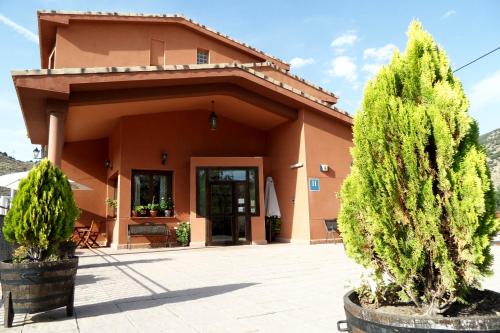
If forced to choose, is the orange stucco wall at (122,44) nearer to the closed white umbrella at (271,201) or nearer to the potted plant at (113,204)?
the potted plant at (113,204)

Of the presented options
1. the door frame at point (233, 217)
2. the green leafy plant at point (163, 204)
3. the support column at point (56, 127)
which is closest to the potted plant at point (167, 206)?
the green leafy plant at point (163, 204)

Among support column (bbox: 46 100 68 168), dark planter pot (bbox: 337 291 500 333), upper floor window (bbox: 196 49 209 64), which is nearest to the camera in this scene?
dark planter pot (bbox: 337 291 500 333)

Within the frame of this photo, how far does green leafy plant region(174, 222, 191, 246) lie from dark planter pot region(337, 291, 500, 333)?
10892 mm

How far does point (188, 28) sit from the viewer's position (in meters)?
15.3

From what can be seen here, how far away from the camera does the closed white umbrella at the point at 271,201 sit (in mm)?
12977

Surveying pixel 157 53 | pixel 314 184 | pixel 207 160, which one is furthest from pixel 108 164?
pixel 314 184

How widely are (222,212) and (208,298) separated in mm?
8102

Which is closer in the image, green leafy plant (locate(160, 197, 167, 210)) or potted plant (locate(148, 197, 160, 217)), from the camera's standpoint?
potted plant (locate(148, 197, 160, 217))

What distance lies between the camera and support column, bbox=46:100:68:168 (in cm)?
895

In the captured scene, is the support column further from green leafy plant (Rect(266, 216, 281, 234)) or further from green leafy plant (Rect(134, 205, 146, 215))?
green leafy plant (Rect(266, 216, 281, 234))

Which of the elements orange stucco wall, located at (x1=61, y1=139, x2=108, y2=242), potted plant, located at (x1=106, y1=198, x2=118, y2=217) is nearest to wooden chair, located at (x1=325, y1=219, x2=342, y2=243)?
potted plant, located at (x1=106, y1=198, x2=118, y2=217)

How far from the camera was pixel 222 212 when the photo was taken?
12.6m

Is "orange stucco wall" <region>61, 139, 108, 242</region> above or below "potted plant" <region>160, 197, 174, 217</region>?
above

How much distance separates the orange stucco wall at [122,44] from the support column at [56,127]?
4448mm
